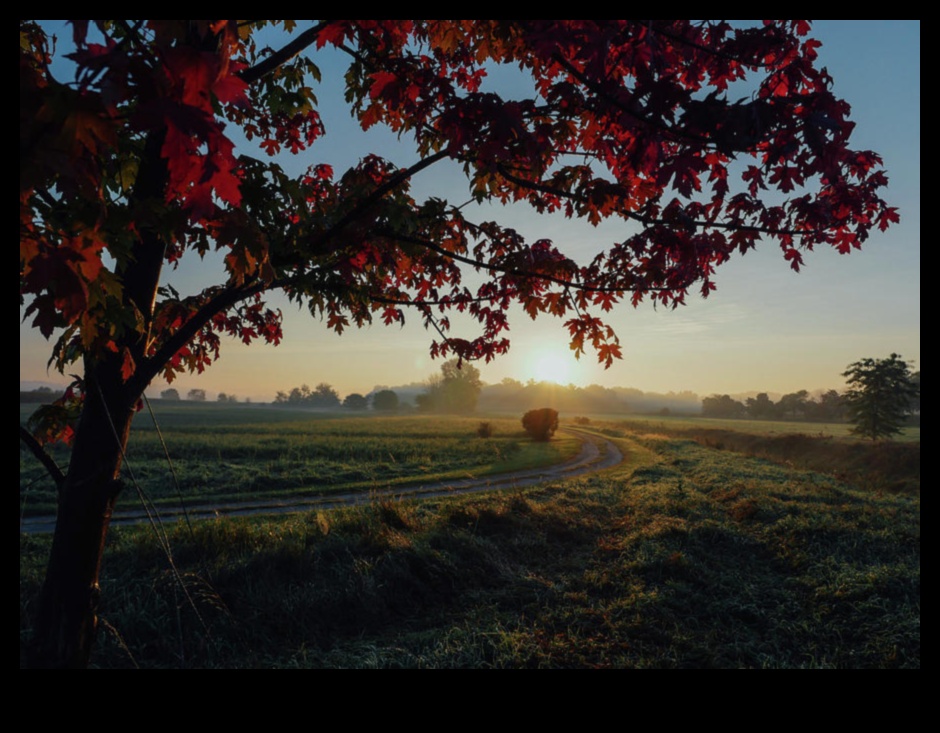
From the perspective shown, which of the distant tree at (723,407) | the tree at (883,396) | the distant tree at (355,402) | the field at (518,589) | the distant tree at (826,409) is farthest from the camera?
the distant tree at (355,402)

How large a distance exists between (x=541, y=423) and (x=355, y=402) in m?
92.8

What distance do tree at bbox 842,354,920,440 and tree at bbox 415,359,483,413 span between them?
6940 cm

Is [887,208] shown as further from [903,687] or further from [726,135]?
[903,687]

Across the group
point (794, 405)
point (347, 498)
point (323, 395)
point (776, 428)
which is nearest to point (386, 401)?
point (323, 395)

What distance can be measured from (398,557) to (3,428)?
17.0 feet

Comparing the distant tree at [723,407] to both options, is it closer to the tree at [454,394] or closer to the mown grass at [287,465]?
the tree at [454,394]

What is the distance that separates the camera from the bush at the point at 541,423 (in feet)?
111

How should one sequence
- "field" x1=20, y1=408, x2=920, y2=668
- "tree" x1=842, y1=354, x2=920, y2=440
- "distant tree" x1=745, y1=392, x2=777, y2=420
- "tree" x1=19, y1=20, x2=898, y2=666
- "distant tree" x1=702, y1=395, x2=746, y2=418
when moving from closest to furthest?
"tree" x1=19, y1=20, x2=898, y2=666
"field" x1=20, y1=408, x2=920, y2=668
"tree" x1=842, y1=354, x2=920, y2=440
"distant tree" x1=745, y1=392, x2=777, y2=420
"distant tree" x1=702, y1=395, x2=746, y2=418

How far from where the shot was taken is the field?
4957mm

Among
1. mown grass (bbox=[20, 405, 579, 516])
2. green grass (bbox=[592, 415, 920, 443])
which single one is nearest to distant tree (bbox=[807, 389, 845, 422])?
green grass (bbox=[592, 415, 920, 443])

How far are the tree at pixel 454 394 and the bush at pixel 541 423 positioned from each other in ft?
215

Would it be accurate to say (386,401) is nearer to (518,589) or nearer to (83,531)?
(518,589)

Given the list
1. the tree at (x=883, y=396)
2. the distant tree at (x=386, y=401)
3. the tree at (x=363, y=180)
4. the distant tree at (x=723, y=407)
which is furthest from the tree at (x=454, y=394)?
the tree at (x=363, y=180)

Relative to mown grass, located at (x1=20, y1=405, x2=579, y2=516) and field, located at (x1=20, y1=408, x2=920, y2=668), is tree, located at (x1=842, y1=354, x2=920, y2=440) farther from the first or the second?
field, located at (x1=20, y1=408, x2=920, y2=668)
